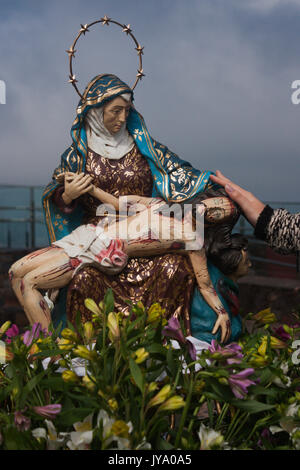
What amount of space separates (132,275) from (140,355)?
1453mm

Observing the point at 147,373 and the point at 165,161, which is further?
the point at 165,161

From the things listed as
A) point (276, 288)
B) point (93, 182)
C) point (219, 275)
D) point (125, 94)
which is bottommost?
point (276, 288)

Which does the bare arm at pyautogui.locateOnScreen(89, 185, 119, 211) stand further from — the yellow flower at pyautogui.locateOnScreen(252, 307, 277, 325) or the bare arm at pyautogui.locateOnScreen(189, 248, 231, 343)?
the yellow flower at pyautogui.locateOnScreen(252, 307, 277, 325)

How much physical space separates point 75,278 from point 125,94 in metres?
0.98

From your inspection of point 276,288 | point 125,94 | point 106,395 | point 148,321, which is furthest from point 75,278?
point 276,288

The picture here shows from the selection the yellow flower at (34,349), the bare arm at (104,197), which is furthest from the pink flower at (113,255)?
the yellow flower at (34,349)

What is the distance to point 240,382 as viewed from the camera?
1.23m

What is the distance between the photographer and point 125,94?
2605mm

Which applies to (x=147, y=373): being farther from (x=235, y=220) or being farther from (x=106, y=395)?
(x=235, y=220)

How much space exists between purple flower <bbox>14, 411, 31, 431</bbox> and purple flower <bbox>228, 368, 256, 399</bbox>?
0.50m

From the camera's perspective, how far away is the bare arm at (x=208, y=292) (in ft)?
8.40

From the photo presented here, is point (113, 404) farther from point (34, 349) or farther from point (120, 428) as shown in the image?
point (34, 349)

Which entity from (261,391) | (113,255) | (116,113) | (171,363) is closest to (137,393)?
(171,363)
